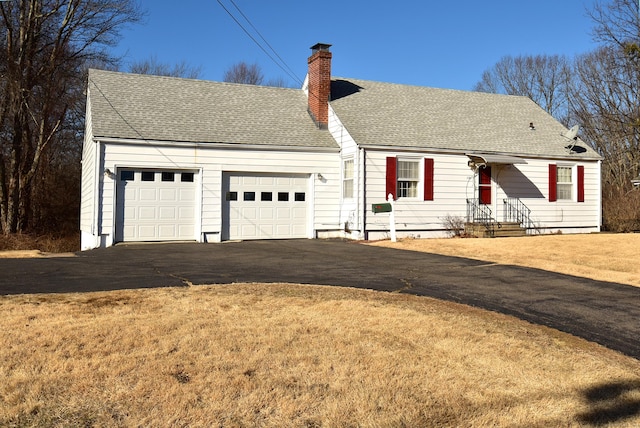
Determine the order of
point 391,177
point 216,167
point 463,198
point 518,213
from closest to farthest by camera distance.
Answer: point 216,167 → point 391,177 → point 463,198 → point 518,213

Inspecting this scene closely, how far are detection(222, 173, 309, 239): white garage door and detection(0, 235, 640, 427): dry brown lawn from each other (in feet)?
36.0

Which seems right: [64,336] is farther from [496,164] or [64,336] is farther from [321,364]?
[496,164]

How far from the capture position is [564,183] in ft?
68.9

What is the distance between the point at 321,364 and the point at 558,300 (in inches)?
169

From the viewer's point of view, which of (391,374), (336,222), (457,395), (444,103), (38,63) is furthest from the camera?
(38,63)

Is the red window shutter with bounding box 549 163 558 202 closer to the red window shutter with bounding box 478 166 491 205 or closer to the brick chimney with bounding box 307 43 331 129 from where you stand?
the red window shutter with bounding box 478 166 491 205

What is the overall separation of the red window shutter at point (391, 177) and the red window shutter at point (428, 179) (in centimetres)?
112

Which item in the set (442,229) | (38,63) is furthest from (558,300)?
(38,63)

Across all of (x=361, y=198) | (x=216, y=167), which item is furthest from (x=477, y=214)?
(x=216, y=167)

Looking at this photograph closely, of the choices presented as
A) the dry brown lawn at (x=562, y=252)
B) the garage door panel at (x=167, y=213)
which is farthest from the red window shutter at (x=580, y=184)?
the garage door panel at (x=167, y=213)

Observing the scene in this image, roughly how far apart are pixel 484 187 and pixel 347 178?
4902 mm

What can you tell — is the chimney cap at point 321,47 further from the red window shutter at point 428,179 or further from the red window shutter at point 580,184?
the red window shutter at point 580,184

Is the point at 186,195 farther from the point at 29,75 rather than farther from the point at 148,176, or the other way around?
the point at 29,75

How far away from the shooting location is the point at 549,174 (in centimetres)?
2053
